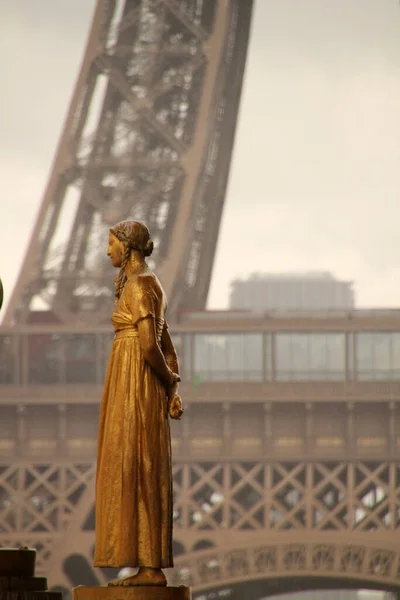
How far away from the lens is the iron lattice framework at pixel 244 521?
4303 cm

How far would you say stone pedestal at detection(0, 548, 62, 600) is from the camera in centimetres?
940

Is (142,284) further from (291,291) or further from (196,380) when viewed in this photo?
(291,291)

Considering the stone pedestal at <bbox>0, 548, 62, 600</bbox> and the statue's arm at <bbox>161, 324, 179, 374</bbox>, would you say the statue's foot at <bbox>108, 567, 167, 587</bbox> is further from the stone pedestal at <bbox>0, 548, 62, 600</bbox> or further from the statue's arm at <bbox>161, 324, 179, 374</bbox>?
the statue's arm at <bbox>161, 324, 179, 374</bbox>

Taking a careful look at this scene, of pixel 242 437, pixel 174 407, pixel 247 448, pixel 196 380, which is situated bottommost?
pixel 174 407

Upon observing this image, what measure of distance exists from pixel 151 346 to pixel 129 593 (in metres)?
1.27

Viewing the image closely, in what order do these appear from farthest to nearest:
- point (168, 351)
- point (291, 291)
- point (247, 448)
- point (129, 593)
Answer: point (291, 291)
point (247, 448)
point (168, 351)
point (129, 593)

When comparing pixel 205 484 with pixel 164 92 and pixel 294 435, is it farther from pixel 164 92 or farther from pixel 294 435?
pixel 164 92

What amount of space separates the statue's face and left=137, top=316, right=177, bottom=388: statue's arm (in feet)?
1.35

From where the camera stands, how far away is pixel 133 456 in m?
9.16

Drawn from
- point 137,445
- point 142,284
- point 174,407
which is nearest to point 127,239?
point 142,284

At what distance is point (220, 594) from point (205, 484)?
15.7 ft

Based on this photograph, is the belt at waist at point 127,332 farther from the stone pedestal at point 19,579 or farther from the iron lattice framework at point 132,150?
the iron lattice framework at point 132,150

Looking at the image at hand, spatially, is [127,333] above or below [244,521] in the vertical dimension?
below

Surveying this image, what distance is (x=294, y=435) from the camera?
4503 cm
